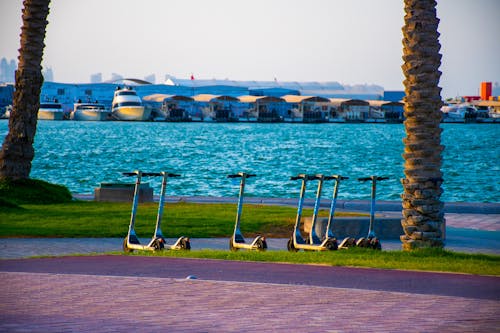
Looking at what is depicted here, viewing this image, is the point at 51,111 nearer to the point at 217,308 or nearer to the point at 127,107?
the point at 127,107

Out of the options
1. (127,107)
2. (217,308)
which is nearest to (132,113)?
(127,107)

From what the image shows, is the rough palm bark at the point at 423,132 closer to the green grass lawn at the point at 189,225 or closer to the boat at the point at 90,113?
the green grass lawn at the point at 189,225

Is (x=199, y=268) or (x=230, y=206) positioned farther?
(x=230, y=206)

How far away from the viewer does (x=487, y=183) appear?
5056 cm

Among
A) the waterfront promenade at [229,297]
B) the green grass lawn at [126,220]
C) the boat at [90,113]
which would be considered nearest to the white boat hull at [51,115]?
the boat at [90,113]

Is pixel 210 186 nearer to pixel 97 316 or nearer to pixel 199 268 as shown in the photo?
pixel 199 268

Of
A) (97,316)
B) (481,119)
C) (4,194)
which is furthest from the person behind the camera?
(481,119)

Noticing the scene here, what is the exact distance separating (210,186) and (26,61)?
22.0 metres

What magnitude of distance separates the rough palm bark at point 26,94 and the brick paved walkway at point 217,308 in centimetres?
1190

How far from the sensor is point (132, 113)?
153m

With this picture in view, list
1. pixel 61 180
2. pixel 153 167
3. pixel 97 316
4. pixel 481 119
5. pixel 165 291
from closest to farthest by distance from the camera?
pixel 97 316, pixel 165 291, pixel 61 180, pixel 153 167, pixel 481 119

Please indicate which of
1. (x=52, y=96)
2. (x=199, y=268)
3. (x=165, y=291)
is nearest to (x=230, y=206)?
(x=199, y=268)

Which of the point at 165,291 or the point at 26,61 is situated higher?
the point at 26,61

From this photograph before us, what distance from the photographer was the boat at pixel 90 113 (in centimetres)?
15938
